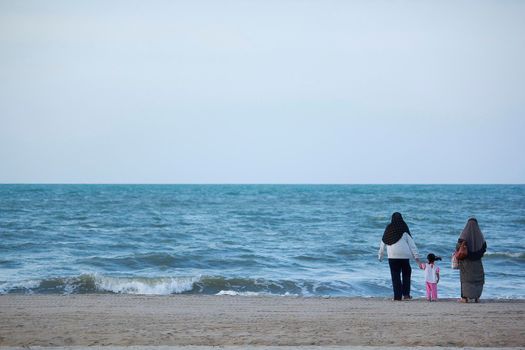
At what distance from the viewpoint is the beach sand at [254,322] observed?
25.4ft

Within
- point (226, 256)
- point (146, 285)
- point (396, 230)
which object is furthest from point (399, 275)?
point (226, 256)

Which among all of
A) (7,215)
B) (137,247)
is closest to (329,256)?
(137,247)

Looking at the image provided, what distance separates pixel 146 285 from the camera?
14953 mm

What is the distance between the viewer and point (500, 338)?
8.01m

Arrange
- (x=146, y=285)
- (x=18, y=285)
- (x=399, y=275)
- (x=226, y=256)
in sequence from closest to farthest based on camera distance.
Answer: (x=399, y=275) → (x=18, y=285) → (x=146, y=285) → (x=226, y=256)

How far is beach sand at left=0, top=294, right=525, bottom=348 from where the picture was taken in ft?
25.4

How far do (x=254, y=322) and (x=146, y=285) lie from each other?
6.38 meters

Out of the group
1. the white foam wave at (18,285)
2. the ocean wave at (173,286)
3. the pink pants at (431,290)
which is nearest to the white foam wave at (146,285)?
the ocean wave at (173,286)

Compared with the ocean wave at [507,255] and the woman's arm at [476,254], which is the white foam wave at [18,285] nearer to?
the woman's arm at [476,254]

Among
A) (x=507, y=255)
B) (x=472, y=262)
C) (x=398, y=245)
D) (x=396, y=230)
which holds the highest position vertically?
(x=396, y=230)

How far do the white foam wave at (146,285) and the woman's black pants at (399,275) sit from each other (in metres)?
4.75

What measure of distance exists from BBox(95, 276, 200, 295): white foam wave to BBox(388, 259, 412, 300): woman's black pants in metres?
4.75

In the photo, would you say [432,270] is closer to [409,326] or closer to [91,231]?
[409,326]

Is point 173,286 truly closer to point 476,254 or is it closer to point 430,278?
point 430,278
